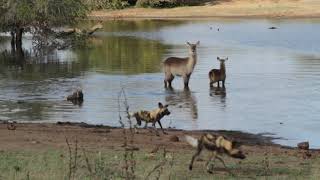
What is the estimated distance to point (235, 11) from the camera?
7212 cm

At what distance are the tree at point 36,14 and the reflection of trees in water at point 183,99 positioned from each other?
53.1ft

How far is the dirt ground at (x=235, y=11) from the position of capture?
226ft

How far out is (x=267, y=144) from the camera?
47.1 ft

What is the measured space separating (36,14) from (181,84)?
15301 mm

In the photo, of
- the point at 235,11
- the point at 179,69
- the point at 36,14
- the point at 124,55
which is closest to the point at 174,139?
the point at 179,69

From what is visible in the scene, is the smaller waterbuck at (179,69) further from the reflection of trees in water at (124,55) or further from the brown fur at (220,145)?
the brown fur at (220,145)

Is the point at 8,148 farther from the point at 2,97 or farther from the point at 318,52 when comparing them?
the point at 318,52

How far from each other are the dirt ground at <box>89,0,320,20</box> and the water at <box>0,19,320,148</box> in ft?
78.2

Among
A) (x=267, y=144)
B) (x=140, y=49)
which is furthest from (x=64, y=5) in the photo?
(x=267, y=144)

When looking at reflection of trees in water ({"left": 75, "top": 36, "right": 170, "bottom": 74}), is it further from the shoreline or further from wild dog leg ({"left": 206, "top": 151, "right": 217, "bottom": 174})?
wild dog leg ({"left": 206, "top": 151, "right": 217, "bottom": 174})

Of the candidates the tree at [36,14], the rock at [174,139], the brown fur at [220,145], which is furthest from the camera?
the tree at [36,14]

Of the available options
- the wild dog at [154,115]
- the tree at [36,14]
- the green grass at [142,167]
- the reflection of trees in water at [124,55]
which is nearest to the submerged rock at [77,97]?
the wild dog at [154,115]

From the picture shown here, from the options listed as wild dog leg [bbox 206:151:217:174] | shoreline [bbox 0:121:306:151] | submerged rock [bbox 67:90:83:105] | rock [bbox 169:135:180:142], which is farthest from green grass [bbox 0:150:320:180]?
submerged rock [bbox 67:90:83:105]

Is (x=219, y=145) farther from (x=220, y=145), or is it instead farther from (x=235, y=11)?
(x=235, y=11)
